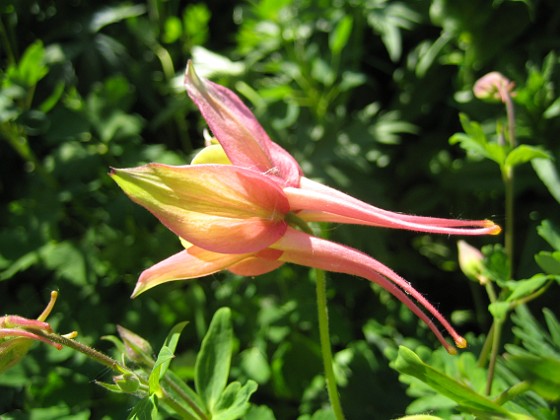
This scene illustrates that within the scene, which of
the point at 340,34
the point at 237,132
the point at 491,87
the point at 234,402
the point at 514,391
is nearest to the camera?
the point at 514,391

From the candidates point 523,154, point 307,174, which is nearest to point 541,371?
point 523,154

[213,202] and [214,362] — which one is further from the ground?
[213,202]

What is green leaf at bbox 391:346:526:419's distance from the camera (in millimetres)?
548

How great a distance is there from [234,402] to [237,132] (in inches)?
15.2

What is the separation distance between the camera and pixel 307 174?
159 cm

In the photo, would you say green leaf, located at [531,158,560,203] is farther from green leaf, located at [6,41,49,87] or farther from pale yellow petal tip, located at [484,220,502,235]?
green leaf, located at [6,41,49,87]

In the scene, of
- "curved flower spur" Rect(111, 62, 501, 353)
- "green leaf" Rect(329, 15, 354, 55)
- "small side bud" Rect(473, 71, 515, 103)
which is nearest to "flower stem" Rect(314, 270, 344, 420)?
"curved flower spur" Rect(111, 62, 501, 353)

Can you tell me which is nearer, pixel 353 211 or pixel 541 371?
pixel 541 371

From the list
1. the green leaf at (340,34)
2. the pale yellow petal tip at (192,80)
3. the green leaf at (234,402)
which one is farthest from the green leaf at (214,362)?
the green leaf at (340,34)

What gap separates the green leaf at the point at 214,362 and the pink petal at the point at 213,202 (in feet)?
0.96

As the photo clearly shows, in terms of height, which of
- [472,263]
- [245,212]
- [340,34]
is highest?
[245,212]

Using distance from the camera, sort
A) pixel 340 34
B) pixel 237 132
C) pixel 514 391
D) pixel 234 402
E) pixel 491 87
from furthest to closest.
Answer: pixel 340 34 < pixel 491 87 < pixel 234 402 < pixel 237 132 < pixel 514 391

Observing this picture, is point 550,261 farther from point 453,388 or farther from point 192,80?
point 192,80

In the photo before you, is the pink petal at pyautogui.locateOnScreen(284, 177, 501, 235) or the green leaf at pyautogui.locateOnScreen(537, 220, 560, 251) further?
the green leaf at pyautogui.locateOnScreen(537, 220, 560, 251)
